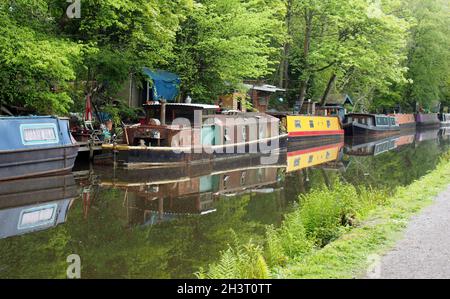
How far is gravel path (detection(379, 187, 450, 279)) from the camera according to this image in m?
5.68

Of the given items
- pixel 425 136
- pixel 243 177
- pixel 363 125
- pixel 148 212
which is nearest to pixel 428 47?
pixel 425 136

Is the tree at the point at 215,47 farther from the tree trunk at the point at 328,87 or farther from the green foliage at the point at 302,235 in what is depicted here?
the green foliage at the point at 302,235

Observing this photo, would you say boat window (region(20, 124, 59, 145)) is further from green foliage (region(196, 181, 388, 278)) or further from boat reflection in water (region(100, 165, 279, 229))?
green foliage (region(196, 181, 388, 278))

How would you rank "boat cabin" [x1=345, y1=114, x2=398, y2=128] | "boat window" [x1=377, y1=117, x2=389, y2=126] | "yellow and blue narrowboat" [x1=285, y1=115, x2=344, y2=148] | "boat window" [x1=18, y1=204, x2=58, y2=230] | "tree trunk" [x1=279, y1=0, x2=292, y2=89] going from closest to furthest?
1. "boat window" [x1=18, y1=204, x2=58, y2=230]
2. "yellow and blue narrowboat" [x1=285, y1=115, x2=344, y2=148]
3. "tree trunk" [x1=279, y1=0, x2=292, y2=89]
4. "boat cabin" [x1=345, y1=114, x2=398, y2=128]
5. "boat window" [x1=377, y1=117, x2=389, y2=126]

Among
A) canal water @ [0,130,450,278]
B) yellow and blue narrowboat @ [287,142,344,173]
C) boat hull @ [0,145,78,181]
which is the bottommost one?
canal water @ [0,130,450,278]

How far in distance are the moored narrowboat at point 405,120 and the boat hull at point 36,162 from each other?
3525 cm

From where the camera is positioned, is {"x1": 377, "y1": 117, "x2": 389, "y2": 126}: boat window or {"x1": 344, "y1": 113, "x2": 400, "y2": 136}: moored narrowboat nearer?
{"x1": 344, "y1": 113, "x2": 400, "y2": 136}: moored narrowboat

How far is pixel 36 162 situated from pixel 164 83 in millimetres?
10312

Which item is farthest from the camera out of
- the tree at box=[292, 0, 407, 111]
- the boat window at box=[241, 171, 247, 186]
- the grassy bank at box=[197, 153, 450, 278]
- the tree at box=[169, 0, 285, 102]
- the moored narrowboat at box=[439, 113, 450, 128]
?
the moored narrowboat at box=[439, 113, 450, 128]

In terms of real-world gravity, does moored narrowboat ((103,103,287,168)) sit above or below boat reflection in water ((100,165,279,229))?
above

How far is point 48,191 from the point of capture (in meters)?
14.0

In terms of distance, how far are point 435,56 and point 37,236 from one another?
45390 mm

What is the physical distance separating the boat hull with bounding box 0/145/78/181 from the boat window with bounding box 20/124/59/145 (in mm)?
305

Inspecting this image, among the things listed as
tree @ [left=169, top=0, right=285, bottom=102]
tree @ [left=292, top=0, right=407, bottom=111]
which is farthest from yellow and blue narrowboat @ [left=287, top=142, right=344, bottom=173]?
tree @ [left=292, top=0, right=407, bottom=111]
